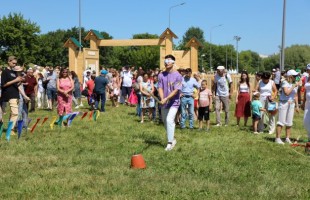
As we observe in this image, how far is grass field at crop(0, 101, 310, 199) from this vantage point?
591cm

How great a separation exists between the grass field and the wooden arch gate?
13654mm

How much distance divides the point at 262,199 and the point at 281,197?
32 centimetres

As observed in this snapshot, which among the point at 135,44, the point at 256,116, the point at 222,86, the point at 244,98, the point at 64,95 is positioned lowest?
the point at 256,116

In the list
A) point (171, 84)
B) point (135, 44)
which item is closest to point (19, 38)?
point (135, 44)

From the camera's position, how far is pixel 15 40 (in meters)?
A: 64.6

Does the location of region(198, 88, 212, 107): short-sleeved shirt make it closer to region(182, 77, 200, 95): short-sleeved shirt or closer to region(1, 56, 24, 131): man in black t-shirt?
region(182, 77, 200, 95): short-sleeved shirt

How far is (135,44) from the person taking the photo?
26.1 metres

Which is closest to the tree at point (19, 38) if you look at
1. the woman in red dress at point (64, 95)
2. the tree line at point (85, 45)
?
the tree line at point (85, 45)

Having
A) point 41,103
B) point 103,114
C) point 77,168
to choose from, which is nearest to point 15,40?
point 41,103

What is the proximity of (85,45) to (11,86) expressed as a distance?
253 feet

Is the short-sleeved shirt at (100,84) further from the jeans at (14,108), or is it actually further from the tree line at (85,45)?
the tree line at (85,45)

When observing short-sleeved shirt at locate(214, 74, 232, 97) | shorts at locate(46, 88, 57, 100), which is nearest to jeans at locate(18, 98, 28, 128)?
short-sleeved shirt at locate(214, 74, 232, 97)

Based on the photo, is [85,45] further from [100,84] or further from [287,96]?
[287,96]

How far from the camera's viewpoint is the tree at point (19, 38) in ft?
210
